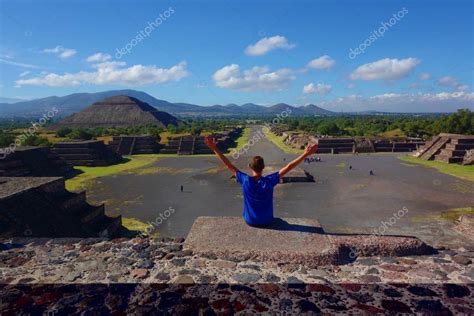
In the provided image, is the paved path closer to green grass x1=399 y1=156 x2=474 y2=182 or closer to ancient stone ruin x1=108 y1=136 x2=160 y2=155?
green grass x1=399 y1=156 x2=474 y2=182

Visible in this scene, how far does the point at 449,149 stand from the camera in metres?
30.6

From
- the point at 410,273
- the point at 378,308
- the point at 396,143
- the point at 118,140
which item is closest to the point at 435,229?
the point at 410,273

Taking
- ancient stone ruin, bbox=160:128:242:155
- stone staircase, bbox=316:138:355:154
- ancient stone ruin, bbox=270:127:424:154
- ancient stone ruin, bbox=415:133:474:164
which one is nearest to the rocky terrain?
ancient stone ruin, bbox=415:133:474:164

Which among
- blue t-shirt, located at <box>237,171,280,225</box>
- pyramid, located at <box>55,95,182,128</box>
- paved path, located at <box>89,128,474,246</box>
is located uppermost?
pyramid, located at <box>55,95,182,128</box>

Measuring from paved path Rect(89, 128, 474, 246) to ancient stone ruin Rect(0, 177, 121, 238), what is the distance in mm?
2348

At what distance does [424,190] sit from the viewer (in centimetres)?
1816

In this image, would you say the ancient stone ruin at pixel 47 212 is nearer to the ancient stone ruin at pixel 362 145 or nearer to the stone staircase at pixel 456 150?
the stone staircase at pixel 456 150

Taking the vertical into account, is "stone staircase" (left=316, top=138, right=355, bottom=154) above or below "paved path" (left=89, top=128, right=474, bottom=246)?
above

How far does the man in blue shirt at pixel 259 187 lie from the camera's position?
15.2 ft

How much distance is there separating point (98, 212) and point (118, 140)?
3158 cm

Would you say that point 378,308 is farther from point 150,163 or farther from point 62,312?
point 150,163

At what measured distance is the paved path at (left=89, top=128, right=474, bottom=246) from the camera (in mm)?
12578

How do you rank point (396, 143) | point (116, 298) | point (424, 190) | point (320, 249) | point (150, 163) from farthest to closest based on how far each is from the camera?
point (396, 143)
point (150, 163)
point (424, 190)
point (320, 249)
point (116, 298)

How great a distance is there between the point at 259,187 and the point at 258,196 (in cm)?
15
